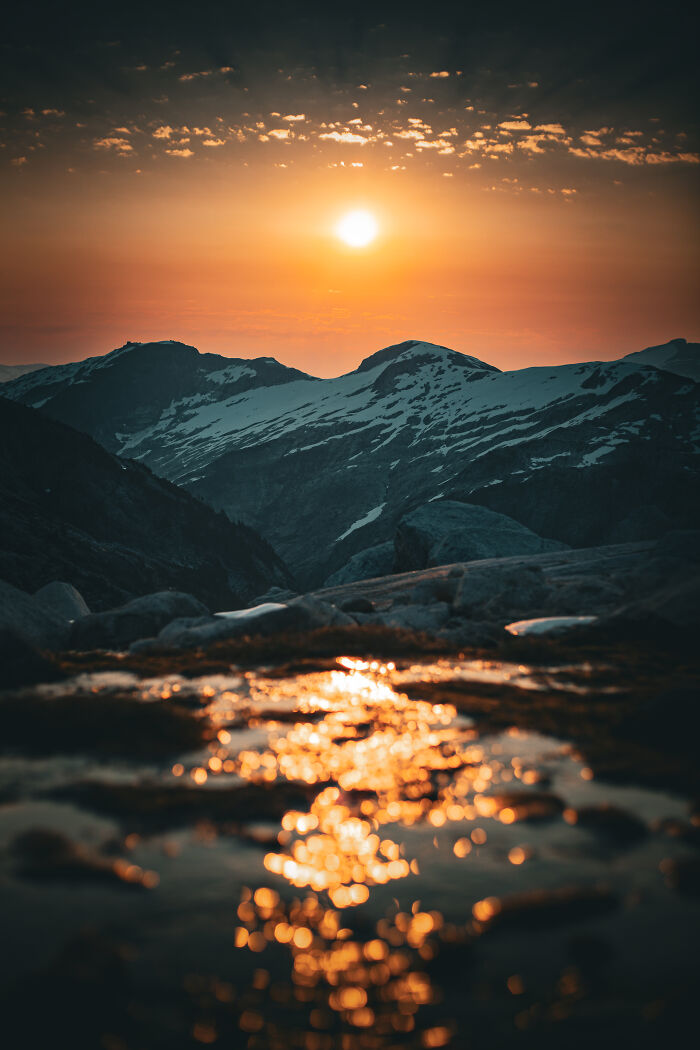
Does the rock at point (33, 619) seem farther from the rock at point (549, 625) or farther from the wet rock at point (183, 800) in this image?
the rock at point (549, 625)

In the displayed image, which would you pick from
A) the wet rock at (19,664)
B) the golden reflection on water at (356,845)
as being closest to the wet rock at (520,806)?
the golden reflection on water at (356,845)

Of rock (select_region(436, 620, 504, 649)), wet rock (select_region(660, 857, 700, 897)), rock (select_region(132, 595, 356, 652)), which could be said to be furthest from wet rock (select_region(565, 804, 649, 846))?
rock (select_region(132, 595, 356, 652))

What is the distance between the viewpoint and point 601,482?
143500 mm

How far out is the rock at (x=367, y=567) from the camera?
52312 mm

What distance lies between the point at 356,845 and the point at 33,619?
1740cm

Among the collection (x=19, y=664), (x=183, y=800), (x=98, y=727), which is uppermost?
(x=19, y=664)

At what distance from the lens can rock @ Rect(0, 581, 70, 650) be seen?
20594 mm

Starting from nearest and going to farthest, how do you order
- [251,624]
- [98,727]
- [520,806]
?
[520,806], [98,727], [251,624]

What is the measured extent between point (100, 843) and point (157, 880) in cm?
98

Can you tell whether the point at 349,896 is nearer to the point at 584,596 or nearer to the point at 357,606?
the point at 584,596

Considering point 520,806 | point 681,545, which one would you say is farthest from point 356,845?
point 681,545

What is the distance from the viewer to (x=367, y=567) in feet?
176

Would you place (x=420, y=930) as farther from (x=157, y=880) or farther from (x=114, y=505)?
(x=114, y=505)

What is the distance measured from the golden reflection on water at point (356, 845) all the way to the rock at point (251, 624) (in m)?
6.35
